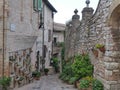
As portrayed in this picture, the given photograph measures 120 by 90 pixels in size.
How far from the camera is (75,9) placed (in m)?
15.7

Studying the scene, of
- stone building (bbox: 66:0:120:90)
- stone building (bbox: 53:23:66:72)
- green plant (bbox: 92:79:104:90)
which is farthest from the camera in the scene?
stone building (bbox: 53:23:66:72)

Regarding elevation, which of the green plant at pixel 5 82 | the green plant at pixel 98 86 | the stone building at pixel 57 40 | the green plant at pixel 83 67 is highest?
the stone building at pixel 57 40

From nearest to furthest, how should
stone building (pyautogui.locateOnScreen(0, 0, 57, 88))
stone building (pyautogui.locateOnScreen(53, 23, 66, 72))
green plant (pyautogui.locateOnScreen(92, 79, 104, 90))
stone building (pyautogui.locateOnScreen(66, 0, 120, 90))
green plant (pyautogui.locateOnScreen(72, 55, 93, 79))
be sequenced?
1. stone building (pyautogui.locateOnScreen(66, 0, 120, 90))
2. green plant (pyautogui.locateOnScreen(92, 79, 104, 90))
3. green plant (pyautogui.locateOnScreen(72, 55, 93, 79))
4. stone building (pyautogui.locateOnScreen(0, 0, 57, 88))
5. stone building (pyautogui.locateOnScreen(53, 23, 66, 72))

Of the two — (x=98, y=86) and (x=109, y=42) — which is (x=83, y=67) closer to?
(x=98, y=86)

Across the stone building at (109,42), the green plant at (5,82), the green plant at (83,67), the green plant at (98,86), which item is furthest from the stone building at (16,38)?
the green plant at (98,86)

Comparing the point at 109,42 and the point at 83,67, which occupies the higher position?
the point at 109,42

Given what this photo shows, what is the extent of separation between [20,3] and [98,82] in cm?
727

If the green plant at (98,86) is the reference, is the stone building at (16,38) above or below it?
above

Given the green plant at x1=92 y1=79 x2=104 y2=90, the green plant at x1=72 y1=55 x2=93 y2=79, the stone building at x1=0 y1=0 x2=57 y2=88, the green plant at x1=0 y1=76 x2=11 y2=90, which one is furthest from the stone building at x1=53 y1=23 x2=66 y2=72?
the green plant at x1=92 y1=79 x2=104 y2=90

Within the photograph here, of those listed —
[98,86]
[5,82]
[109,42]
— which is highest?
[109,42]

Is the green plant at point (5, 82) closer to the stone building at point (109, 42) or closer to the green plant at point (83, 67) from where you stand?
the green plant at point (83, 67)

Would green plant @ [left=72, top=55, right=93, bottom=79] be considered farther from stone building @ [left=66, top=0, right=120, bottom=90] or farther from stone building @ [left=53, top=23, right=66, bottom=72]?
stone building @ [left=53, top=23, right=66, bottom=72]

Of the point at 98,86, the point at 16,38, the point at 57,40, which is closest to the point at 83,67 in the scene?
the point at 98,86

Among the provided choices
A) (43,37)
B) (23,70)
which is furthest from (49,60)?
(23,70)
